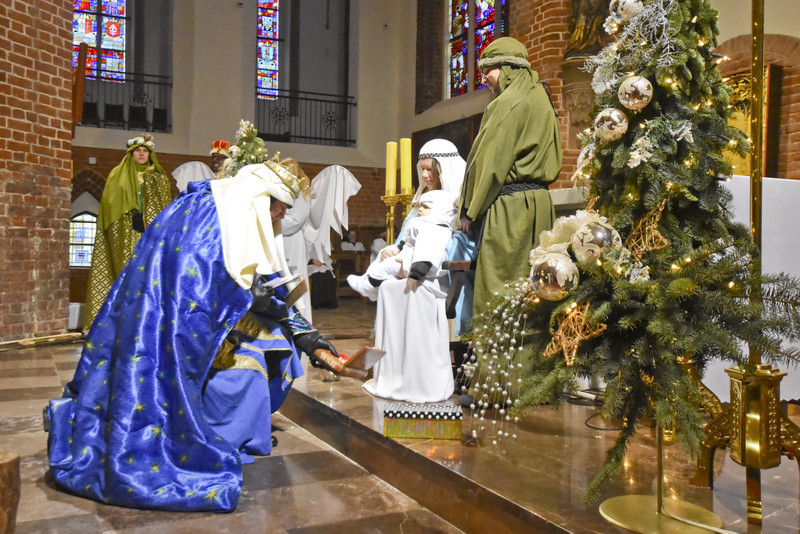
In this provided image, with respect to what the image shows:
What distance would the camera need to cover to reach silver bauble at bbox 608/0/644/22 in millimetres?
2436

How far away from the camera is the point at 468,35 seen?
13.7 m

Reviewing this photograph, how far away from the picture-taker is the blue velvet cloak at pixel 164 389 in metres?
2.78

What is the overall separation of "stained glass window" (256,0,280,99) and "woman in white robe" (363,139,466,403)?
12.0 meters

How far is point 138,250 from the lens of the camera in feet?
10.4

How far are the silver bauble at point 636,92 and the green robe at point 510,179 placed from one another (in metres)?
1.48

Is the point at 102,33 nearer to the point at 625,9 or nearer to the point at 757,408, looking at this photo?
the point at 625,9

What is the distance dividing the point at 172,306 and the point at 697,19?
2201 millimetres

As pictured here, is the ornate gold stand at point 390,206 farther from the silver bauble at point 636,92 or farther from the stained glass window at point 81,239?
the stained glass window at point 81,239

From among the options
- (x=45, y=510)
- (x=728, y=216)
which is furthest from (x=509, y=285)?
(x=45, y=510)

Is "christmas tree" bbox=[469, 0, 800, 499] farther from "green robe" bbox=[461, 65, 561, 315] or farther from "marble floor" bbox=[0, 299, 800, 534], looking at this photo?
"green robe" bbox=[461, 65, 561, 315]

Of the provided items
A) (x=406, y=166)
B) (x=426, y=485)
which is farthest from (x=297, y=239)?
(x=426, y=485)

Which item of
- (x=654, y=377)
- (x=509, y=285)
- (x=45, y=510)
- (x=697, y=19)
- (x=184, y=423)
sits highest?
(x=697, y=19)

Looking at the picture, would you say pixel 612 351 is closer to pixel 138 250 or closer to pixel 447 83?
pixel 138 250

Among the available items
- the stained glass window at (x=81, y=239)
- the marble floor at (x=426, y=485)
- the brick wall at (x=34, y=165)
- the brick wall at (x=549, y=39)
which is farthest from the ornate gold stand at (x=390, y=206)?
the stained glass window at (x=81, y=239)
